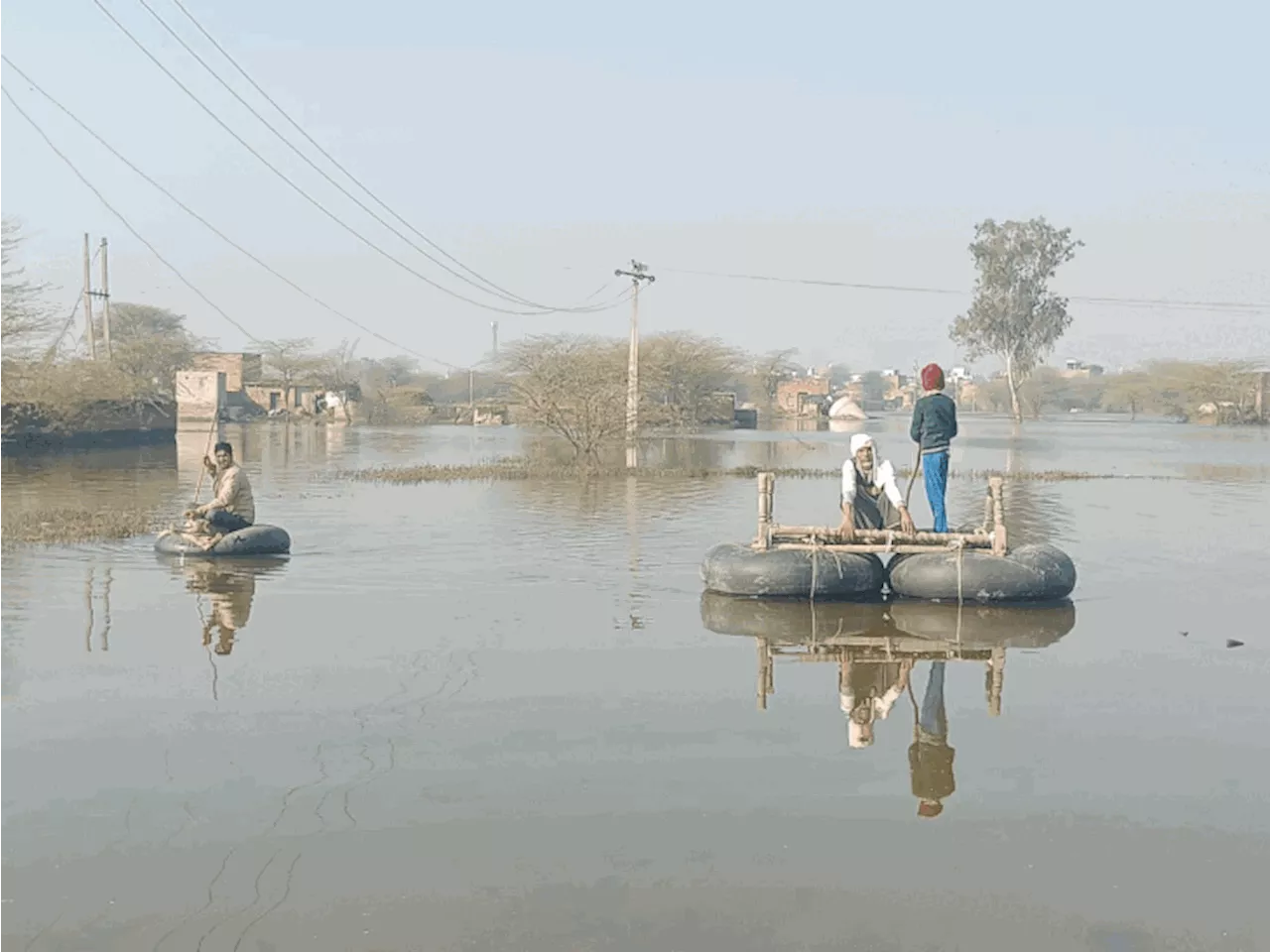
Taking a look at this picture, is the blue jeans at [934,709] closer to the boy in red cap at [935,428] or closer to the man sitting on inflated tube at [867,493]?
the man sitting on inflated tube at [867,493]

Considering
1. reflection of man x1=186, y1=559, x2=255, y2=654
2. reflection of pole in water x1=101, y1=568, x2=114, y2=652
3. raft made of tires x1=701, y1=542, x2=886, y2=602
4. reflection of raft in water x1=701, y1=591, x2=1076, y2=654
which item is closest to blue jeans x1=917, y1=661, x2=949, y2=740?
reflection of raft in water x1=701, y1=591, x2=1076, y2=654

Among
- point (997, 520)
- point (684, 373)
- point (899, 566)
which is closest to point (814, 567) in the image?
point (899, 566)

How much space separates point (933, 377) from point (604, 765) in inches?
270

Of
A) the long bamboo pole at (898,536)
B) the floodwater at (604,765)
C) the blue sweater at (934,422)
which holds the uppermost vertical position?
the blue sweater at (934,422)

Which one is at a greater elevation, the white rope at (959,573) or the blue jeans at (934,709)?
the white rope at (959,573)

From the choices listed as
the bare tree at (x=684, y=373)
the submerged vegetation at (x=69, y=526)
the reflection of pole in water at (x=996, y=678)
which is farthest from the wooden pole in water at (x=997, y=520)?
the bare tree at (x=684, y=373)

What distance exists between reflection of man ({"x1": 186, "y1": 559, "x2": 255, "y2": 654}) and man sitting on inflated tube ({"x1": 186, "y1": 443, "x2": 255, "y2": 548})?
589mm

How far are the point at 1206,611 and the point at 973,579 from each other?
8.01 feet

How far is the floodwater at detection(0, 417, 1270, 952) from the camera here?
528 centimetres

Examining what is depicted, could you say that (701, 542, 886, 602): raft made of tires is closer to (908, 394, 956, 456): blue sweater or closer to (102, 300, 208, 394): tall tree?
(908, 394, 956, 456): blue sweater

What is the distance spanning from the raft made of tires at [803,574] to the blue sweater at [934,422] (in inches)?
55.6

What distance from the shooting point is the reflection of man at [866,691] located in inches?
310


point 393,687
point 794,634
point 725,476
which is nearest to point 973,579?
point 794,634

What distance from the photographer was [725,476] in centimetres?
3084
